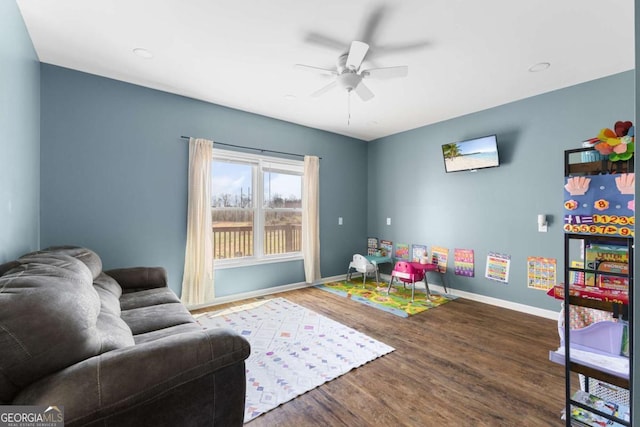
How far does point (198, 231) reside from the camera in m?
3.53

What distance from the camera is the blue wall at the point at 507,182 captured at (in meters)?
3.14

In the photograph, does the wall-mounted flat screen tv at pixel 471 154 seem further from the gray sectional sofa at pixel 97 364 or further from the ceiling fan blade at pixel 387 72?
the gray sectional sofa at pixel 97 364

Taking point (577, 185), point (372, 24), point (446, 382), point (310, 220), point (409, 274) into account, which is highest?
point (372, 24)

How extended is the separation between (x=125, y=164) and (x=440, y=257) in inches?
177

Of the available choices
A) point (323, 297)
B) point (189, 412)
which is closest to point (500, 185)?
point (323, 297)

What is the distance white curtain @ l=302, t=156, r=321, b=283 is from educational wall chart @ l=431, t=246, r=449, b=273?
6.22 ft

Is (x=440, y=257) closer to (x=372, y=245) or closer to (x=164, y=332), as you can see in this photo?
(x=372, y=245)

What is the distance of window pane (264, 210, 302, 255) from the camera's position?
4414 millimetres

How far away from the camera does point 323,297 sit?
4.14 metres

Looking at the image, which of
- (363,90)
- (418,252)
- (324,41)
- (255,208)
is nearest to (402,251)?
(418,252)

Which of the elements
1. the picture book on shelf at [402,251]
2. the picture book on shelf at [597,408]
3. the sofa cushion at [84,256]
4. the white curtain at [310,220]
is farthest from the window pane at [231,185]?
the picture book on shelf at [597,408]

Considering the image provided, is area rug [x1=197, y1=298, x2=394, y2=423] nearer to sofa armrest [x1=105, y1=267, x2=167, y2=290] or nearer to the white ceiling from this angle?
sofa armrest [x1=105, y1=267, x2=167, y2=290]

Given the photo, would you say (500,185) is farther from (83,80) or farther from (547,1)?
(83,80)

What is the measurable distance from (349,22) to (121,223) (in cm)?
311
